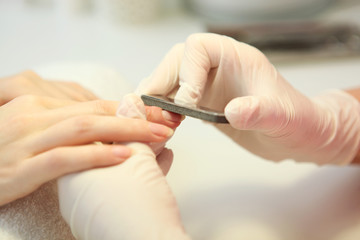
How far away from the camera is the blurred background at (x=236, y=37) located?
76cm

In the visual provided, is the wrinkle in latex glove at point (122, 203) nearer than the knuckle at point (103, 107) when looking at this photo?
Yes

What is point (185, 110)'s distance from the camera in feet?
1.90

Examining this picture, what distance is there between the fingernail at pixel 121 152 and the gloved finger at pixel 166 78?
15 cm

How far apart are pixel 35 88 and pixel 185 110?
0.34 metres

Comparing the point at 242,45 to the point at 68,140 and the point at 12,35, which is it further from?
the point at 12,35

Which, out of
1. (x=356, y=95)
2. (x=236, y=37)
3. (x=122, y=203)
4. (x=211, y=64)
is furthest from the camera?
(x=236, y=37)

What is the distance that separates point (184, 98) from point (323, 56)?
0.76 metres

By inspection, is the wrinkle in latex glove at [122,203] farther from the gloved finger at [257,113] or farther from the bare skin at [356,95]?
the bare skin at [356,95]

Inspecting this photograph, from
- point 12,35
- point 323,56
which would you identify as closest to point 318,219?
point 323,56

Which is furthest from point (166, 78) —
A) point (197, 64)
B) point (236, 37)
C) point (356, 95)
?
point (236, 37)

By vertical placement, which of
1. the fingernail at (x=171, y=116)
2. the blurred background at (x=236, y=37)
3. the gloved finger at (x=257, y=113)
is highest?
the gloved finger at (x=257, y=113)

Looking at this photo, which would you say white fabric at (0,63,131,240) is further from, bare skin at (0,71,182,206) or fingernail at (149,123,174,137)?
fingernail at (149,123,174,137)

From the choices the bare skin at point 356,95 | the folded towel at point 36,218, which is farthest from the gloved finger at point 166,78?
the bare skin at point 356,95

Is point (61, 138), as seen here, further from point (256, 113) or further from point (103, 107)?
point (256, 113)
